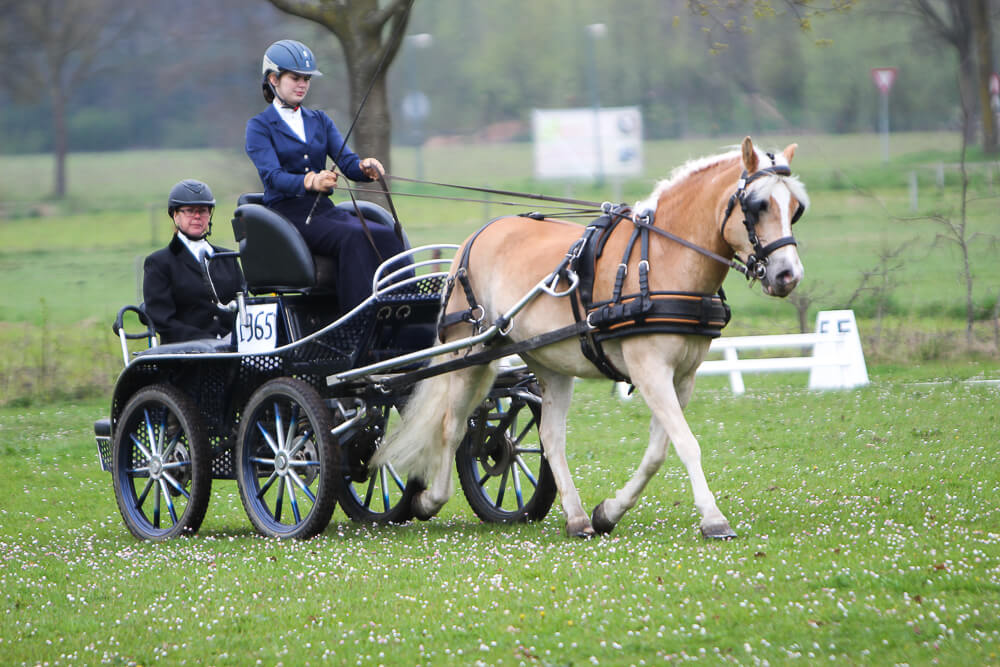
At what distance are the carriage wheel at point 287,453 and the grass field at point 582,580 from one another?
0.64 feet

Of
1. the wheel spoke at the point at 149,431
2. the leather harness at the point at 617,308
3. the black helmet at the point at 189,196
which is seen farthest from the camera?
the black helmet at the point at 189,196

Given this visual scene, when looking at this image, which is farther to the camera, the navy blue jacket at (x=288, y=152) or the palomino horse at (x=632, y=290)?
the navy blue jacket at (x=288, y=152)

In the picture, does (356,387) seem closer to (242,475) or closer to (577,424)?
(242,475)

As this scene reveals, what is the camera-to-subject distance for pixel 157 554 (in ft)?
22.1

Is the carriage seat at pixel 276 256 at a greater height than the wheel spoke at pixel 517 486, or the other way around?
the carriage seat at pixel 276 256

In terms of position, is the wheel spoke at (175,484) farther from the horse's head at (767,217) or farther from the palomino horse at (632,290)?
the horse's head at (767,217)

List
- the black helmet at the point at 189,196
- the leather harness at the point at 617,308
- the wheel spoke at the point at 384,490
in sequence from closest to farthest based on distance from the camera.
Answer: the leather harness at the point at 617,308, the wheel spoke at the point at 384,490, the black helmet at the point at 189,196

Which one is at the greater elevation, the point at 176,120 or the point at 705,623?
the point at 176,120

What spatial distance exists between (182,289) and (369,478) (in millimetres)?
1752

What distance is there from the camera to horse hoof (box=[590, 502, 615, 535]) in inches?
258

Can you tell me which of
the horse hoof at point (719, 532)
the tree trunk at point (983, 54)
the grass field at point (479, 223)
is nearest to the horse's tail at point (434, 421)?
the horse hoof at point (719, 532)

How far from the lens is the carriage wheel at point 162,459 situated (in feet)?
23.7

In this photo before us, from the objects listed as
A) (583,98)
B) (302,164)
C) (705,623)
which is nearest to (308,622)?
(705,623)

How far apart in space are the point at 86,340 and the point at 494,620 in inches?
A: 513
